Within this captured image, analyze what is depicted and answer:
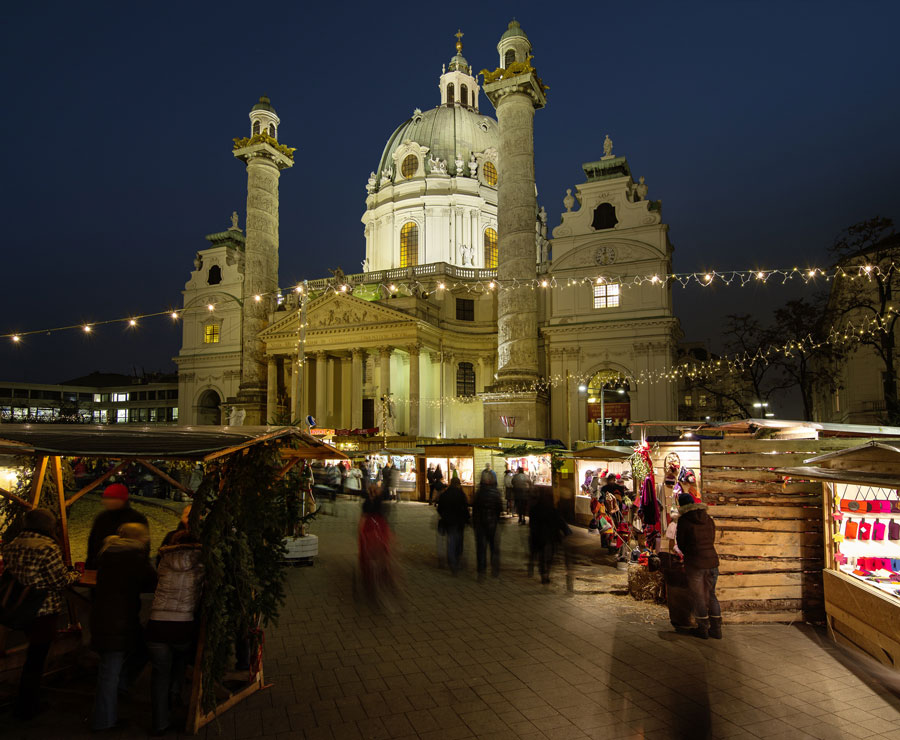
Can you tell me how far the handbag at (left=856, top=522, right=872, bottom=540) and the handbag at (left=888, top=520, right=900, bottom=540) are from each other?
0.26 metres

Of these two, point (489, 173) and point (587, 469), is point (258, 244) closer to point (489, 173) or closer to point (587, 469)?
point (489, 173)

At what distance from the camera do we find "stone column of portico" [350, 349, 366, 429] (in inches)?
1638

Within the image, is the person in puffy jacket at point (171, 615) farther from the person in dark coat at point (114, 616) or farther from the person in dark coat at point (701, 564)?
the person in dark coat at point (701, 564)

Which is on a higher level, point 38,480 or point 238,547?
point 38,480

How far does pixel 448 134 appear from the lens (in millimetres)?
56406

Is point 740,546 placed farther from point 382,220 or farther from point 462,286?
point 382,220

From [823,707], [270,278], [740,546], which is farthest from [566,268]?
[823,707]

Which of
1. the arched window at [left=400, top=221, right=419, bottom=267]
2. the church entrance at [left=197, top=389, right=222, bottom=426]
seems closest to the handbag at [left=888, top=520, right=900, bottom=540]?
the arched window at [left=400, top=221, right=419, bottom=267]

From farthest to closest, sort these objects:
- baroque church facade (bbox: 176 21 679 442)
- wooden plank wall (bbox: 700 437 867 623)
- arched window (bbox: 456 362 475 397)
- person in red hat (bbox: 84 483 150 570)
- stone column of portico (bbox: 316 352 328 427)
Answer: arched window (bbox: 456 362 475 397)
stone column of portico (bbox: 316 352 328 427)
baroque church facade (bbox: 176 21 679 442)
wooden plank wall (bbox: 700 437 867 623)
person in red hat (bbox: 84 483 150 570)

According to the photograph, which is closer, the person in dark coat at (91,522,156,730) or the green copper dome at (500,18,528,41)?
the person in dark coat at (91,522,156,730)

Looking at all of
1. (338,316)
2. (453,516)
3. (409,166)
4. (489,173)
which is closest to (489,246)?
(489,173)

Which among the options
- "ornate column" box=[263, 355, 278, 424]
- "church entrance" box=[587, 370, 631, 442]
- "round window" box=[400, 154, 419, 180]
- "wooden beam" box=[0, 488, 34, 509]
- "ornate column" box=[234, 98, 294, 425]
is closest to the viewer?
"wooden beam" box=[0, 488, 34, 509]

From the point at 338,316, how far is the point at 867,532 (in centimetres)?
3726

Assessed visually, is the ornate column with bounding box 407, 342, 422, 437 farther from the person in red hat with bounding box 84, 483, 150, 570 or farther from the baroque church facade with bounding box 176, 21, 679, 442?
the person in red hat with bounding box 84, 483, 150, 570
